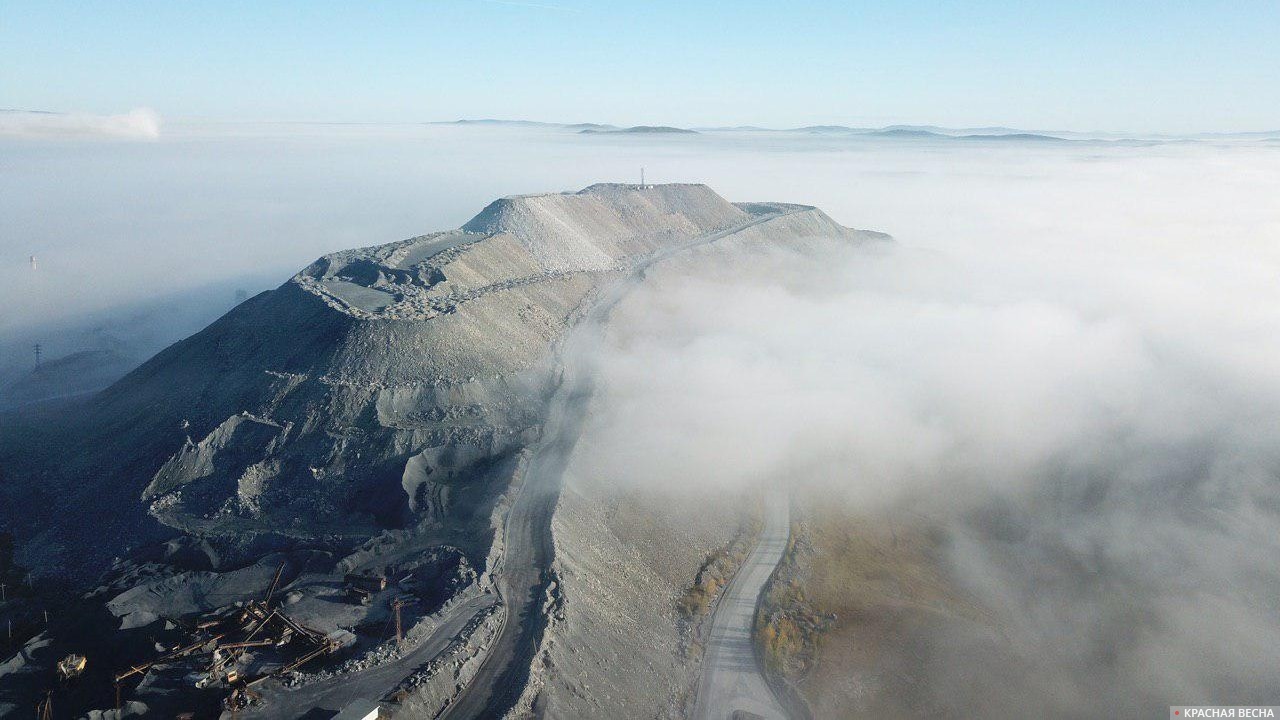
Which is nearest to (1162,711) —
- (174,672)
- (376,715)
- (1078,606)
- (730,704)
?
(1078,606)

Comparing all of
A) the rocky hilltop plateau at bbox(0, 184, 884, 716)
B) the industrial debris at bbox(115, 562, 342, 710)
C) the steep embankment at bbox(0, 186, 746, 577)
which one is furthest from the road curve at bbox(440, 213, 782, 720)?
the industrial debris at bbox(115, 562, 342, 710)

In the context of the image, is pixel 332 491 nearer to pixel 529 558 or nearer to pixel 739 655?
pixel 529 558

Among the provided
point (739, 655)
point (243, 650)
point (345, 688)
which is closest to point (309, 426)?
point (243, 650)

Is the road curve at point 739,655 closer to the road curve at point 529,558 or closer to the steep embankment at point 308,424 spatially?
the road curve at point 529,558

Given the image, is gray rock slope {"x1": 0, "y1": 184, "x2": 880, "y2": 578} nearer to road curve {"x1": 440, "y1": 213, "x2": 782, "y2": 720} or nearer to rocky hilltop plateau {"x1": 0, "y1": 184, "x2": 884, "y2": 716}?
rocky hilltop plateau {"x1": 0, "y1": 184, "x2": 884, "y2": 716}

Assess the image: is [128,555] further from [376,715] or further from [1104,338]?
[1104,338]

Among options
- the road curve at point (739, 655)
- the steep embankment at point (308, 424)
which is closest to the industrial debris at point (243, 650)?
the steep embankment at point (308, 424)
